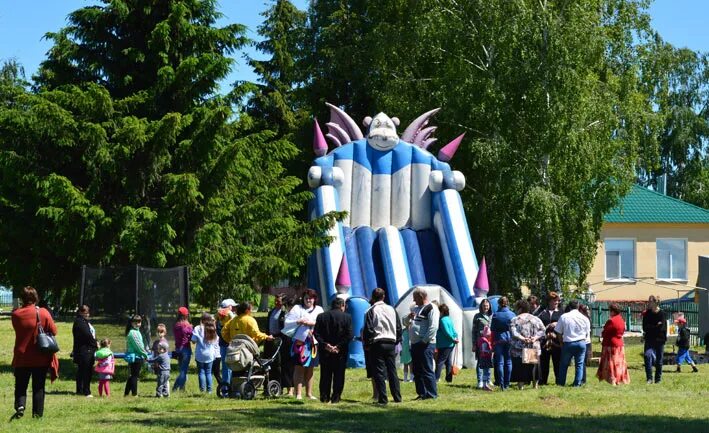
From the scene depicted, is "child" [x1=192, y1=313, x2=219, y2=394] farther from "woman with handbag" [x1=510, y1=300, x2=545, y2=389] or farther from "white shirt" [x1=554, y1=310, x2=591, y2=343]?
"white shirt" [x1=554, y1=310, x2=591, y2=343]

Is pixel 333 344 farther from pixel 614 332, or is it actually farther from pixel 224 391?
pixel 614 332

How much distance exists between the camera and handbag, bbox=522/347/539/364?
17578 mm

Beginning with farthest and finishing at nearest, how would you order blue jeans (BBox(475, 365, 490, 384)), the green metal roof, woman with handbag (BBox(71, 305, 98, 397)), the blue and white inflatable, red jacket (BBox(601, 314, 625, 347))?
the green metal roof → the blue and white inflatable → blue jeans (BBox(475, 365, 490, 384)) → red jacket (BBox(601, 314, 625, 347)) → woman with handbag (BBox(71, 305, 98, 397))

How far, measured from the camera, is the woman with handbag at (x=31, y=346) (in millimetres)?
12820

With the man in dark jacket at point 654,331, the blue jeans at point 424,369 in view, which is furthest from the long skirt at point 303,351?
the man in dark jacket at point 654,331

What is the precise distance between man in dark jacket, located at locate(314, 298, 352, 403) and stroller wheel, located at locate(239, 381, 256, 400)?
1.08 m

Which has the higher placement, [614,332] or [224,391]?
[614,332]

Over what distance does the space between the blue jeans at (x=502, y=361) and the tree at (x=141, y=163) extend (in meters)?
5.37

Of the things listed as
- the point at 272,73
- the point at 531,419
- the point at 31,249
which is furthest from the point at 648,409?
the point at 272,73

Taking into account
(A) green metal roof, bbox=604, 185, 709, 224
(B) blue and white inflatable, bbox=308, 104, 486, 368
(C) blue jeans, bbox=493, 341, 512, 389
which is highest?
(A) green metal roof, bbox=604, 185, 709, 224

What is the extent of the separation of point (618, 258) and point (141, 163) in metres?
29.4

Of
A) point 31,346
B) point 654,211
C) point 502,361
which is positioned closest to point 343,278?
point 502,361

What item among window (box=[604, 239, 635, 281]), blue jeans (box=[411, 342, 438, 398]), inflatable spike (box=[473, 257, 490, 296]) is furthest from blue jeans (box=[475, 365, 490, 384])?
window (box=[604, 239, 635, 281])

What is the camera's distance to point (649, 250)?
150 ft
